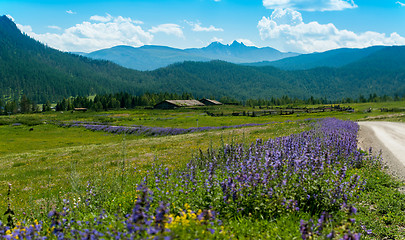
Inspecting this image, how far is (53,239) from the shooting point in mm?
5848

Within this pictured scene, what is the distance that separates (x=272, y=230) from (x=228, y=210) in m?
1.27

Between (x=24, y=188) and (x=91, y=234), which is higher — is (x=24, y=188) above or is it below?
below

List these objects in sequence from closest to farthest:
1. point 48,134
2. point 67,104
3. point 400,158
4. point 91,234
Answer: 1. point 91,234
2. point 400,158
3. point 48,134
4. point 67,104

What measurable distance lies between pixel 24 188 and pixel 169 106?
13766 centimetres

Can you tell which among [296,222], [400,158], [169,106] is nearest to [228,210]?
[296,222]

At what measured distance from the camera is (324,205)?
8.09m

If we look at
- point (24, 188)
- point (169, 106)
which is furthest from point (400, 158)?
point (169, 106)

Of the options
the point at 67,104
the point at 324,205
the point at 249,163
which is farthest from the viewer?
the point at 67,104

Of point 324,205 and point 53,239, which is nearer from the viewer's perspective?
point 53,239

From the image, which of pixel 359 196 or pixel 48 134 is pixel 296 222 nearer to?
pixel 359 196

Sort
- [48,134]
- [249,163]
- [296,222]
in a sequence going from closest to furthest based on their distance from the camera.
Result: [296,222], [249,163], [48,134]

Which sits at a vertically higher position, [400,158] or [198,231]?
[198,231]

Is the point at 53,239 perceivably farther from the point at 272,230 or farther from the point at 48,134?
the point at 48,134

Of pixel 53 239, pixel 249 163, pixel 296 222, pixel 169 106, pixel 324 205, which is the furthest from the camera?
pixel 169 106
